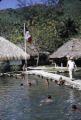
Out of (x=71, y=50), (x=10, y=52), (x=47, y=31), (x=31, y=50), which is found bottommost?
(x=10, y=52)

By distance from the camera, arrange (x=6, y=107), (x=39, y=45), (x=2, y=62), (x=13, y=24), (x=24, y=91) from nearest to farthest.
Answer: (x=6, y=107) < (x=24, y=91) < (x=2, y=62) < (x=39, y=45) < (x=13, y=24)

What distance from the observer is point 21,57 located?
5212 cm

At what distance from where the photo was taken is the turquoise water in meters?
22.5

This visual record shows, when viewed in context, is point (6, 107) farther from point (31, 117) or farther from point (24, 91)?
point (24, 91)

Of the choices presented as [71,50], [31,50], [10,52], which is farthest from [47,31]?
[10,52]

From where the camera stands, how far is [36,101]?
2758 cm

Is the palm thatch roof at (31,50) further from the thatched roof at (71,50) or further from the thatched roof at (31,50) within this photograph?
the thatched roof at (71,50)

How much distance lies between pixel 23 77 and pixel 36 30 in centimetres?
2538

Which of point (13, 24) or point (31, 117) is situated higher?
point (13, 24)

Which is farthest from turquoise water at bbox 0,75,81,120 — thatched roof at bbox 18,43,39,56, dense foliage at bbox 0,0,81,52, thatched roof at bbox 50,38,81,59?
dense foliage at bbox 0,0,81,52

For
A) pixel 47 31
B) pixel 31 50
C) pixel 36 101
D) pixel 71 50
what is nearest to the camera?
pixel 36 101

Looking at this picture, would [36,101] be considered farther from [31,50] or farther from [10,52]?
[31,50]

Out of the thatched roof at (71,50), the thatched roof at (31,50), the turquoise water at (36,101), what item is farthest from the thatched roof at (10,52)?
the turquoise water at (36,101)

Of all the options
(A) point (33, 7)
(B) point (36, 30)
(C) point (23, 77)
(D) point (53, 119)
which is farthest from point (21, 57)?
(A) point (33, 7)
